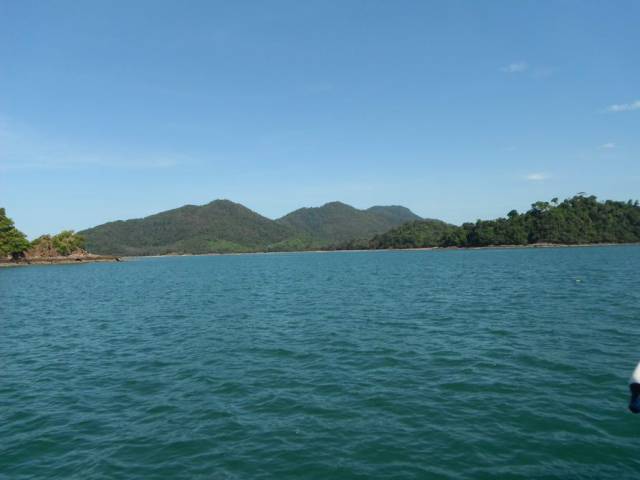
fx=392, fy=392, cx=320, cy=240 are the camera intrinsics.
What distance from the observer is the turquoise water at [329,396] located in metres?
13.3

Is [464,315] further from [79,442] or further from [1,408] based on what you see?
[1,408]

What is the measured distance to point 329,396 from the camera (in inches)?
756

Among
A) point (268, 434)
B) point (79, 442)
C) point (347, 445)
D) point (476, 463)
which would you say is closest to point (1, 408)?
point (79, 442)

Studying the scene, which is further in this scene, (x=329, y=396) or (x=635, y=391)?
(x=329, y=396)

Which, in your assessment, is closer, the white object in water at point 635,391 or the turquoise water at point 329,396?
the white object in water at point 635,391

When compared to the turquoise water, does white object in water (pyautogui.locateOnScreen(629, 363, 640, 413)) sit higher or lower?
higher

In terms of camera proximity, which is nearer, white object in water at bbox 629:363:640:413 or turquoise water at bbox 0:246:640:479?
white object in water at bbox 629:363:640:413

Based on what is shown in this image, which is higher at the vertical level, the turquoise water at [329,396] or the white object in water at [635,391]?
the white object in water at [635,391]

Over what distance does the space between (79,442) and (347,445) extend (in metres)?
10.4

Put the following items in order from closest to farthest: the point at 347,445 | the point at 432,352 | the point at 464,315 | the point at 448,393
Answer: the point at 347,445 < the point at 448,393 < the point at 432,352 < the point at 464,315

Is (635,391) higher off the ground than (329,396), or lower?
higher

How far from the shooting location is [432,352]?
85.5ft

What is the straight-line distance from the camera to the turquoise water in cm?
1331

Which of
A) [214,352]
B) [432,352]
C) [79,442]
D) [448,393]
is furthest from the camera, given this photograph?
[214,352]
